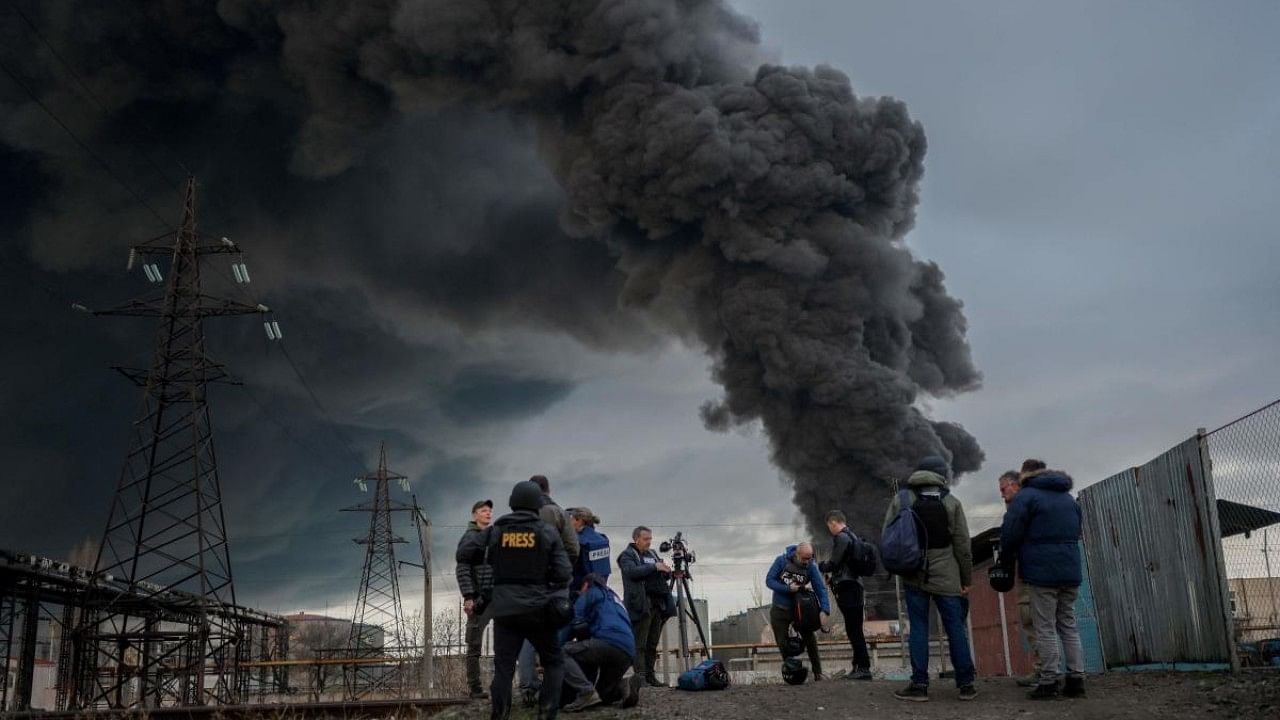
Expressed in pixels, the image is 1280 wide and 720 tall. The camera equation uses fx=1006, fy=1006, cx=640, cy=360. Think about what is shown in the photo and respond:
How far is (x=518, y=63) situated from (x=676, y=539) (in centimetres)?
2682

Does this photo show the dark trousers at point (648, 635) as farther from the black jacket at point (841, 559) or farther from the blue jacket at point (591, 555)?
the black jacket at point (841, 559)

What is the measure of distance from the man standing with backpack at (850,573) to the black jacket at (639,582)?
153 centimetres

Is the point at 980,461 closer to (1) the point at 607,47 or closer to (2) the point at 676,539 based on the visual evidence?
(1) the point at 607,47

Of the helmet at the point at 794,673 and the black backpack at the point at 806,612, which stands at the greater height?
the black backpack at the point at 806,612

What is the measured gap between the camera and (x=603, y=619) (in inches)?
271

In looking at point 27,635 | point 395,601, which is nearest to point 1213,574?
point 27,635

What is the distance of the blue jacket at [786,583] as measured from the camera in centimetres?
908

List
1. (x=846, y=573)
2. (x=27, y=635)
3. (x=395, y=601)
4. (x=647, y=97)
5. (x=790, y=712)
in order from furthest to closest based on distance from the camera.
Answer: (x=395, y=601) → (x=647, y=97) → (x=27, y=635) → (x=846, y=573) → (x=790, y=712)

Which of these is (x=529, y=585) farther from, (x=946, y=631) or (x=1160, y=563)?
(x=1160, y=563)

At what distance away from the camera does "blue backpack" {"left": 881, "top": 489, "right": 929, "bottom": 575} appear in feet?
22.2

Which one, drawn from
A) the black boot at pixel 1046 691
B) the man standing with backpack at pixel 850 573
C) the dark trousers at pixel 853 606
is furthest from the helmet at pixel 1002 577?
the dark trousers at pixel 853 606

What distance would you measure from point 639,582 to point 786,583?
4.39 ft

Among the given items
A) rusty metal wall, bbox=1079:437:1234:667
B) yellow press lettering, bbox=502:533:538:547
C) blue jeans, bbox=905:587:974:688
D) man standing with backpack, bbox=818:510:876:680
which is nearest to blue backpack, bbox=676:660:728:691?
man standing with backpack, bbox=818:510:876:680

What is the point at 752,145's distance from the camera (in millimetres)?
32469
